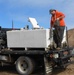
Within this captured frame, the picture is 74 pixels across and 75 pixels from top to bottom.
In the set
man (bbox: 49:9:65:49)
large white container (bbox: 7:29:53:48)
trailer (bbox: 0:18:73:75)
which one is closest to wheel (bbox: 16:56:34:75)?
trailer (bbox: 0:18:73:75)

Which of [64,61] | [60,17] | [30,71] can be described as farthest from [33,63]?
[60,17]

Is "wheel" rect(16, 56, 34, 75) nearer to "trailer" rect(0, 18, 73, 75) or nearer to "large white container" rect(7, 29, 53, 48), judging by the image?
"trailer" rect(0, 18, 73, 75)

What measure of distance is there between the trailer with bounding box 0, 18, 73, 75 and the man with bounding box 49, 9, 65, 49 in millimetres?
316

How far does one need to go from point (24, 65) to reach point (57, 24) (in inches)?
94.4

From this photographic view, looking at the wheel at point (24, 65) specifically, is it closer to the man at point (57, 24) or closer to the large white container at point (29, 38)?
the large white container at point (29, 38)

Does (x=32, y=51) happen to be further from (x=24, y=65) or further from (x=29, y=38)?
(x=24, y=65)

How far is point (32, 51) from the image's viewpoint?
39.5ft

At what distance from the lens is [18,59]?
497 inches

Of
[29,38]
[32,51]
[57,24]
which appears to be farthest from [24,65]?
[57,24]

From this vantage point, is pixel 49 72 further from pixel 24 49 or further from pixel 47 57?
pixel 24 49

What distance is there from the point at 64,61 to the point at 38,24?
7.74 ft

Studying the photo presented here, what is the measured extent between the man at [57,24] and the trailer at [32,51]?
316 millimetres

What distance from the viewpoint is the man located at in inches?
483

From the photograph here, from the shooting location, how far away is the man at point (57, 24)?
12273 millimetres
